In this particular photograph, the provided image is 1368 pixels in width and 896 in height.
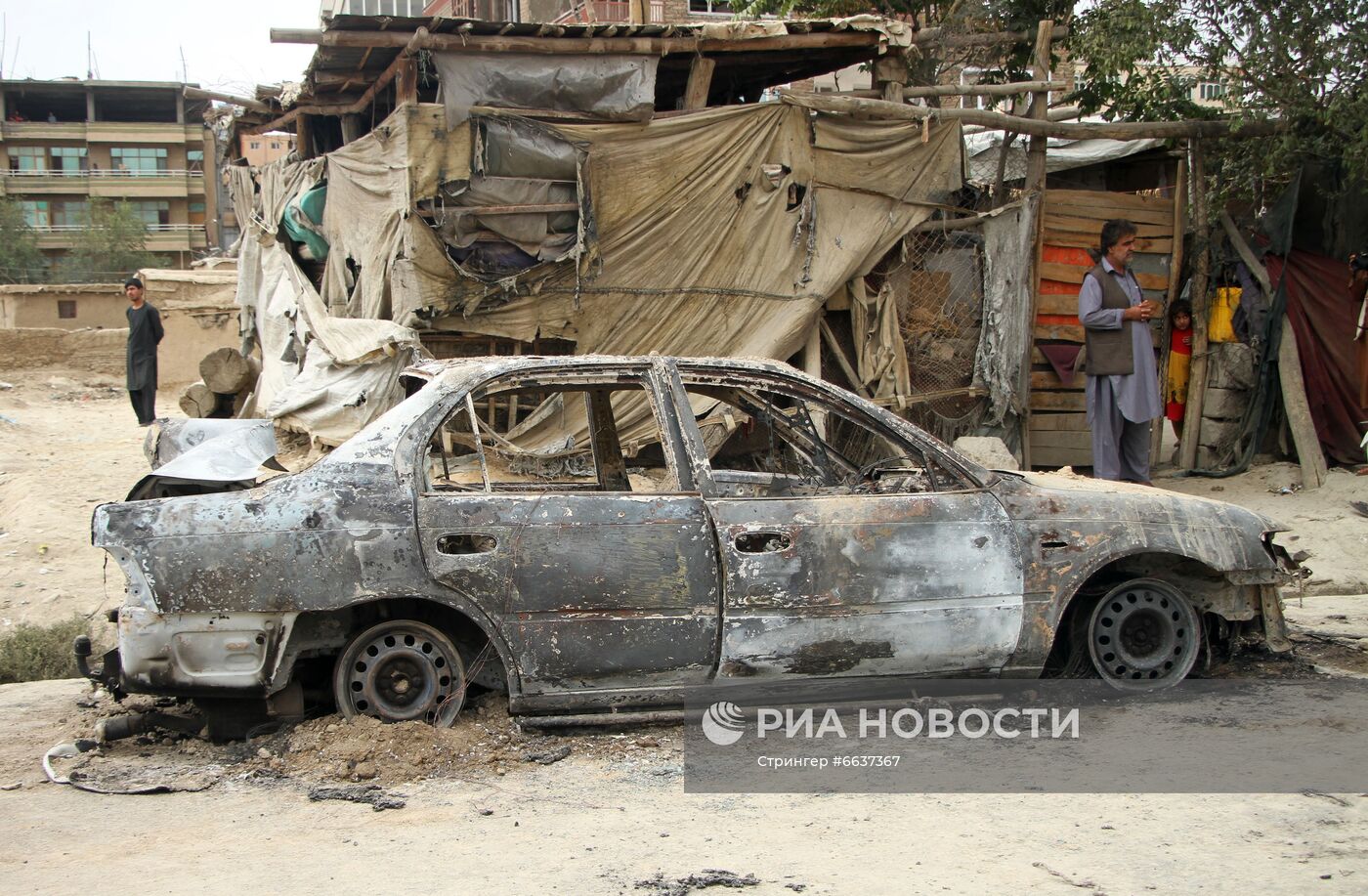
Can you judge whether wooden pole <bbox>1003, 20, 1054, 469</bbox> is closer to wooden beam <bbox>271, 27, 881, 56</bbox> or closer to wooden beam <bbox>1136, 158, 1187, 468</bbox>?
wooden beam <bbox>1136, 158, 1187, 468</bbox>

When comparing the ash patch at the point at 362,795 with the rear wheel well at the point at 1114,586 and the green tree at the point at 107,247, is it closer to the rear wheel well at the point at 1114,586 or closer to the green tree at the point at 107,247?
the rear wheel well at the point at 1114,586

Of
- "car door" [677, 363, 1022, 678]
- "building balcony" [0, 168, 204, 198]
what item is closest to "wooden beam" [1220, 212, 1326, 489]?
"car door" [677, 363, 1022, 678]

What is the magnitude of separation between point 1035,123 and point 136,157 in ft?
168

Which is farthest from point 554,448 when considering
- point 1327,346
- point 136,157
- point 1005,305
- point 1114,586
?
point 136,157

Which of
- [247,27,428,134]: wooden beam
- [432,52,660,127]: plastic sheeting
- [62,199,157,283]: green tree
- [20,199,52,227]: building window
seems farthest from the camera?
[20,199,52,227]: building window

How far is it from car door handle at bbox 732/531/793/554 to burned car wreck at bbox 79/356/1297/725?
1 centimetres

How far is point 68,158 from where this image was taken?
→ 173 ft

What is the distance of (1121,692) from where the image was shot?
4898 mm

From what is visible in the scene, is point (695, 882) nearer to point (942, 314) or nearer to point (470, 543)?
point (470, 543)

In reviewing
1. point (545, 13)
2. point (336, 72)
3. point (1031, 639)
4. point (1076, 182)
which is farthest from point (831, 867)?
point (545, 13)

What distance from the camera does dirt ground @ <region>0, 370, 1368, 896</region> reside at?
3.28 m

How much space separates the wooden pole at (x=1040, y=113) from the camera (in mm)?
10344

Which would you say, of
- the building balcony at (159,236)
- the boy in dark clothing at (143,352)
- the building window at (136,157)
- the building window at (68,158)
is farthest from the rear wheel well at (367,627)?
the building window at (68,158)

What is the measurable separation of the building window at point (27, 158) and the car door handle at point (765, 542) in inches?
2236
